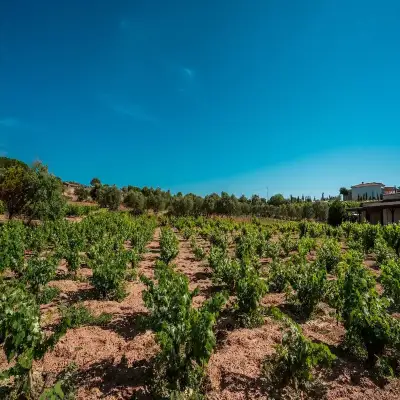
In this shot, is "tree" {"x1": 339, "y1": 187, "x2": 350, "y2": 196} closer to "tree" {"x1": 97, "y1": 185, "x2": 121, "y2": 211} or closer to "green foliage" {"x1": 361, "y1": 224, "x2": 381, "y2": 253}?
"tree" {"x1": 97, "y1": 185, "x2": 121, "y2": 211}

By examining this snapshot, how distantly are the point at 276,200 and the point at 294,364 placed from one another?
98792 millimetres

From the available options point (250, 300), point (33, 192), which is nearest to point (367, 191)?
point (33, 192)

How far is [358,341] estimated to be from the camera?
Answer: 193 inches

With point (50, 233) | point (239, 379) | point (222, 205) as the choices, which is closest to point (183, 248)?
point (50, 233)

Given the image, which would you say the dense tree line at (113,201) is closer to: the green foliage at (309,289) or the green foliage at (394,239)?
the green foliage at (309,289)

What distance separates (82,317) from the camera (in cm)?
640

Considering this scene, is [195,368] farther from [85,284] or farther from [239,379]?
[85,284]

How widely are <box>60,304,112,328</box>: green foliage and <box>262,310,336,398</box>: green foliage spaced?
394 cm

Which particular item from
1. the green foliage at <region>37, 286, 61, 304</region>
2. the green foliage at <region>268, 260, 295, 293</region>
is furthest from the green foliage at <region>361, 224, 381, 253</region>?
the green foliage at <region>37, 286, 61, 304</region>

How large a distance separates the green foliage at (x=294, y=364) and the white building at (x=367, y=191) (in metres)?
96.2

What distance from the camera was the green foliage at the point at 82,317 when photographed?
6205 millimetres

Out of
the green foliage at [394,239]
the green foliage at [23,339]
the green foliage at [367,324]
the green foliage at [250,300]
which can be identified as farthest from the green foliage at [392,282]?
the green foliage at [394,239]

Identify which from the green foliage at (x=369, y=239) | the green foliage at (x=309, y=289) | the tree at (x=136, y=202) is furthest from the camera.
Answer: the tree at (x=136, y=202)

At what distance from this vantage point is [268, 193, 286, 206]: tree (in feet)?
324
